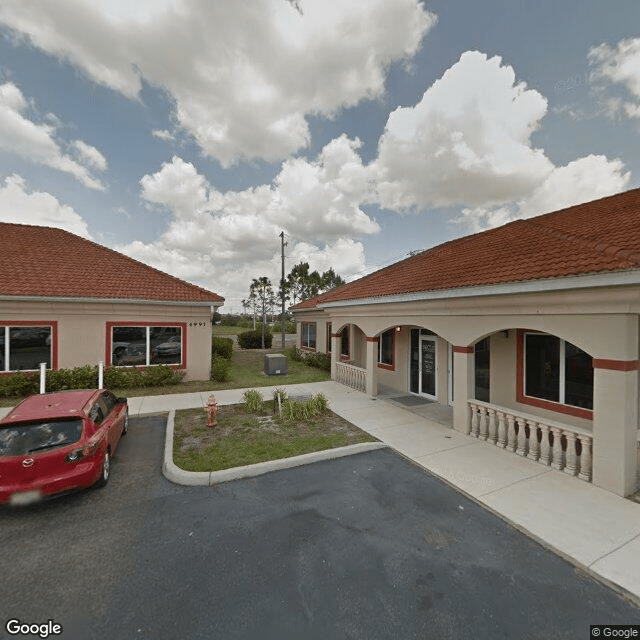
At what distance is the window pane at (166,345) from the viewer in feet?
44.3

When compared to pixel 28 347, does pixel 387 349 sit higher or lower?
lower

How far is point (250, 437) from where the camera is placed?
24.8ft

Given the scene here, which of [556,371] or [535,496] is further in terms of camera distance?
[556,371]

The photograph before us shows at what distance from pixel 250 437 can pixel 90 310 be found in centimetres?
937

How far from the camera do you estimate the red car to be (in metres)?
4.45

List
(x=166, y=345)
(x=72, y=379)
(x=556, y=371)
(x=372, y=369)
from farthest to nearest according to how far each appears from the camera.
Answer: (x=166, y=345), (x=372, y=369), (x=72, y=379), (x=556, y=371)

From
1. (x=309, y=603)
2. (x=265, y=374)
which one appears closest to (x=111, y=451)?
(x=309, y=603)

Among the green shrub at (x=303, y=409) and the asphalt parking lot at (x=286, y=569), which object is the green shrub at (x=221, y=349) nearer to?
the green shrub at (x=303, y=409)

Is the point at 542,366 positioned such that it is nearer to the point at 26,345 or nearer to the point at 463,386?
the point at 463,386

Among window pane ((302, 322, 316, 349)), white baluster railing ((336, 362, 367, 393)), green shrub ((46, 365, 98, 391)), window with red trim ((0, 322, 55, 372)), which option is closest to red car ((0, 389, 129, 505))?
green shrub ((46, 365, 98, 391))

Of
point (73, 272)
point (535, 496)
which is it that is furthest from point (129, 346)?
point (535, 496)

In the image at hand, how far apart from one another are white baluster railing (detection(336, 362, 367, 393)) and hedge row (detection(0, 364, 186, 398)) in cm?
703

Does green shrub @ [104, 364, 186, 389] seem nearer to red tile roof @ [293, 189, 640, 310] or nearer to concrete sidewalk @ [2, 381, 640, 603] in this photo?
concrete sidewalk @ [2, 381, 640, 603]

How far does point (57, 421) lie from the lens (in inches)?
200
